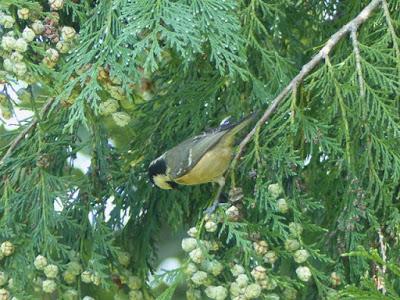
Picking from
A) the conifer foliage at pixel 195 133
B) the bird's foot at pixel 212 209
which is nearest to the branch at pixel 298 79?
the conifer foliage at pixel 195 133

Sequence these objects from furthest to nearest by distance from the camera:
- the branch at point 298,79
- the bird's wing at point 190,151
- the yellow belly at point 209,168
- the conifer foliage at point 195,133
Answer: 1. the bird's wing at point 190,151
2. the yellow belly at point 209,168
3. the branch at point 298,79
4. the conifer foliage at point 195,133

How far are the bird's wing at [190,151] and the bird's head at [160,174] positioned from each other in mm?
26

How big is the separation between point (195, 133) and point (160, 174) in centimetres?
21

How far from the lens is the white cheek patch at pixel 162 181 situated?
3867 mm

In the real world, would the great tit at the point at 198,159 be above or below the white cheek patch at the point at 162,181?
above

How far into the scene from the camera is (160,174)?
385 cm

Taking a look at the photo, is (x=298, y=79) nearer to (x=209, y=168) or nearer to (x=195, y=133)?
(x=209, y=168)

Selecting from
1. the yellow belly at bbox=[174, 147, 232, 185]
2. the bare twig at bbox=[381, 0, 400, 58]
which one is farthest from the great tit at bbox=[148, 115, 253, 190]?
the bare twig at bbox=[381, 0, 400, 58]

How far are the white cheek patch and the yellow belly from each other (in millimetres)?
84

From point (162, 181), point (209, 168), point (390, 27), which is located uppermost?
point (390, 27)

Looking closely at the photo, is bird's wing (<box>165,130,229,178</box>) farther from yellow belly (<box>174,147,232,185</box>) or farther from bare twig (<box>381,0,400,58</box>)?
A: bare twig (<box>381,0,400,58</box>)

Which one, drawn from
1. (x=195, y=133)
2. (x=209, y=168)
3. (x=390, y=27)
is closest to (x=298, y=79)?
(x=390, y=27)

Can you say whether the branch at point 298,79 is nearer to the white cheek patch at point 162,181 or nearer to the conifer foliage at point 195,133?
the conifer foliage at point 195,133

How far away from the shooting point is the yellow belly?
3.77 meters
